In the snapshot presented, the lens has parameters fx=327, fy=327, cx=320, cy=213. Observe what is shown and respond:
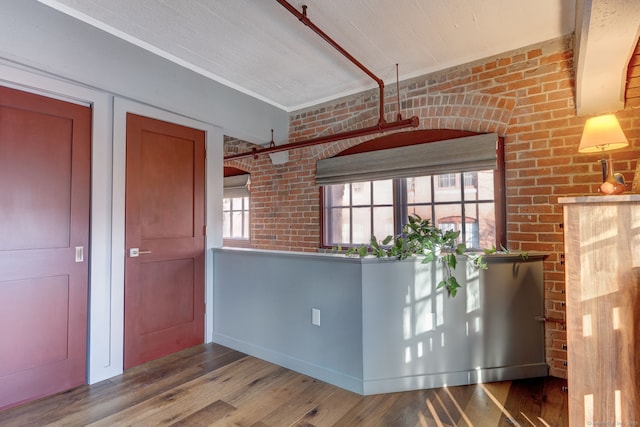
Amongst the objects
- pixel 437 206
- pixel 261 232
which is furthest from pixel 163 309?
pixel 437 206

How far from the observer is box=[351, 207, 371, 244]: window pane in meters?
3.86

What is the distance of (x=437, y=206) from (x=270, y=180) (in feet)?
7.52

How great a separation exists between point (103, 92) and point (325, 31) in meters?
1.88

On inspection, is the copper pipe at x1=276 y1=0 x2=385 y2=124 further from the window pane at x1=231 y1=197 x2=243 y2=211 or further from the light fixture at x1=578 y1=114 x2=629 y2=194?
the window pane at x1=231 y1=197 x2=243 y2=211

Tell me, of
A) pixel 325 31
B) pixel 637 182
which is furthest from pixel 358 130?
pixel 637 182

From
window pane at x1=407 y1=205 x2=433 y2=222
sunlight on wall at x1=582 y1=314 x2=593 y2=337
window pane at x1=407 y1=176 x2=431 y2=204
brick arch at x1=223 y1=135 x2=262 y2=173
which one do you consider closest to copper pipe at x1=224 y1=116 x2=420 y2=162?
brick arch at x1=223 y1=135 x2=262 y2=173

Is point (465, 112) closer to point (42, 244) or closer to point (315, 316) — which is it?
point (315, 316)

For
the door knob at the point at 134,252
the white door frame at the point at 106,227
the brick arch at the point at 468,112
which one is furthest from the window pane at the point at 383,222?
the white door frame at the point at 106,227

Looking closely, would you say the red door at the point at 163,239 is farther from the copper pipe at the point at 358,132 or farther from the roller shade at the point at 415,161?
the roller shade at the point at 415,161

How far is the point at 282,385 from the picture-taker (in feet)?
8.49

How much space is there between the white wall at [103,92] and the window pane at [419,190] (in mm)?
2195

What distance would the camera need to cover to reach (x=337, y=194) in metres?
4.11

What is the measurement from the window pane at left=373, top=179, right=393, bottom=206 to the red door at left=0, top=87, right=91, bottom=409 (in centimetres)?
277

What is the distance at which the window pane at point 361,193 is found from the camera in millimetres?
3855
